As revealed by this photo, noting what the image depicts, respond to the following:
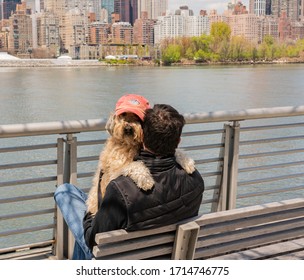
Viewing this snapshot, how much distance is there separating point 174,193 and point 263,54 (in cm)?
9362

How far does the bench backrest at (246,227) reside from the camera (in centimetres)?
190

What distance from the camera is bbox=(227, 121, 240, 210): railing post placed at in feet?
10.6

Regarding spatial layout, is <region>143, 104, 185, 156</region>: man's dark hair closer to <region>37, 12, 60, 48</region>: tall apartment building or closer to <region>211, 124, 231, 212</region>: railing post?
<region>211, 124, 231, 212</region>: railing post

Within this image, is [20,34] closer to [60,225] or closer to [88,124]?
[60,225]

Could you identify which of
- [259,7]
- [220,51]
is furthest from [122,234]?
[259,7]

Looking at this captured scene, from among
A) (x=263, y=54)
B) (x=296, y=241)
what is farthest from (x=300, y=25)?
(x=296, y=241)

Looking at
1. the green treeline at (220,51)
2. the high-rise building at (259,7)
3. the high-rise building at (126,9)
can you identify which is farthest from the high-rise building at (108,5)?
the green treeline at (220,51)

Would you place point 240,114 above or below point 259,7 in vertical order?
below

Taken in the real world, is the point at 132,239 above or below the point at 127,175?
below

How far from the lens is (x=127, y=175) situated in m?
1.75

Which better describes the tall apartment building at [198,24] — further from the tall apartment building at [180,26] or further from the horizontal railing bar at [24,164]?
the horizontal railing bar at [24,164]

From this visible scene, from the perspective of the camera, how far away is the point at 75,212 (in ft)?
7.04

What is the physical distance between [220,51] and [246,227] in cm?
9081

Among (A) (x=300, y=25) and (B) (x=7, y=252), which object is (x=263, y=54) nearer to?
(A) (x=300, y=25)
